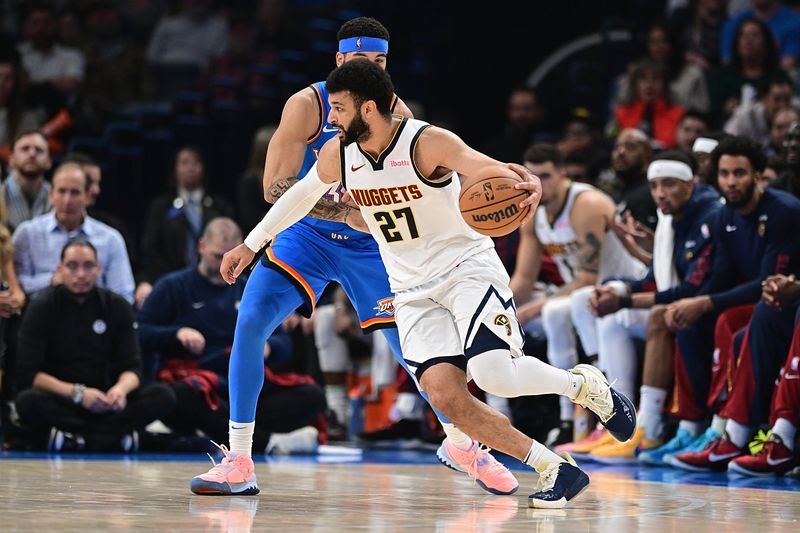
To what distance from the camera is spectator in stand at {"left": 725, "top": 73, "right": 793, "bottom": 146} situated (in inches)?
376

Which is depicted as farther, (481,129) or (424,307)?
(481,129)

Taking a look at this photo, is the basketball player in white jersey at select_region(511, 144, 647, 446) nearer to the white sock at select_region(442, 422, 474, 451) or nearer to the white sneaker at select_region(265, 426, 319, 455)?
the white sneaker at select_region(265, 426, 319, 455)

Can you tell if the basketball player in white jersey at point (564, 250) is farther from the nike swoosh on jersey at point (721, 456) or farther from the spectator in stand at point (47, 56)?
the spectator in stand at point (47, 56)

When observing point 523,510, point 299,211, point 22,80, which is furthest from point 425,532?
point 22,80

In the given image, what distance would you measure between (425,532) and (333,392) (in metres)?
6.06

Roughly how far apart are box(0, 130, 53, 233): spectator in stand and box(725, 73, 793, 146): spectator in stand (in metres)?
5.04

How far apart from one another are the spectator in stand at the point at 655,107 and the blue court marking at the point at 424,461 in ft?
11.0

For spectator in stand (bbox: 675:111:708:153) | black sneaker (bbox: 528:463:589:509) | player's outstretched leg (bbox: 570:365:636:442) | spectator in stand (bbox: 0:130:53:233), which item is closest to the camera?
black sneaker (bbox: 528:463:589:509)

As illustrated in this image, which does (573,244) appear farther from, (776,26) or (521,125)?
(776,26)

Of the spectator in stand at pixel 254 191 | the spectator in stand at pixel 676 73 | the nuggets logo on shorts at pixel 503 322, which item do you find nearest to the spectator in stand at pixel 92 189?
the spectator in stand at pixel 254 191

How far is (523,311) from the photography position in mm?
8695

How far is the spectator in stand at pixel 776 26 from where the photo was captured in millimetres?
10930

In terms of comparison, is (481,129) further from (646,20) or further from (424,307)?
(424,307)

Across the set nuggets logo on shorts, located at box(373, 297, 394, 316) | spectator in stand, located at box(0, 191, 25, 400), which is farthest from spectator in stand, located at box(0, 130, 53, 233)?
nuggets logo on shorts, located at box(373, 297, 394, 316)
